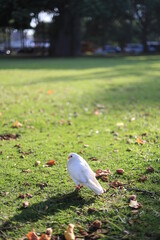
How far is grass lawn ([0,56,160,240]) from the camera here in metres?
2.69

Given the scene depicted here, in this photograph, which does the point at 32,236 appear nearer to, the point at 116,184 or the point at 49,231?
the point at 49,231

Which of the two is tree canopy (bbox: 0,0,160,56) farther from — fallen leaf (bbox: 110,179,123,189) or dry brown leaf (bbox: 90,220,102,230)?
dry brown leaf (bbox: 90,220,102,230)

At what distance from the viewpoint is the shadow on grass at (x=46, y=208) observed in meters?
2.67

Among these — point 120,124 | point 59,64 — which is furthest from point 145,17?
point 120,124

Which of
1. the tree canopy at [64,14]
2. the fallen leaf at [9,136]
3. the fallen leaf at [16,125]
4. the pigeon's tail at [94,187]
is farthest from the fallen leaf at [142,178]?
the tree canopy at [64,14]

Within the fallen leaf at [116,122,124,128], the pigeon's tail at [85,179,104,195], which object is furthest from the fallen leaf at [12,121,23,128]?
the pigeon's tail at [85,179,104,195]

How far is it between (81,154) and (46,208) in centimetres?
139

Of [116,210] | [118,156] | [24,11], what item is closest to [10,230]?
[116,210]

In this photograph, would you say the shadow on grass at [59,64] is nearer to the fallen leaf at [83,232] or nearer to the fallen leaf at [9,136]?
the fallen leaf at [9,136]

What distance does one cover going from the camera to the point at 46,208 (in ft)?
9.47

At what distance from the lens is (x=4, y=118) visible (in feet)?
20.1

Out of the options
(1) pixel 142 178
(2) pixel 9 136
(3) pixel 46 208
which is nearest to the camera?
(3) pixel 46 208

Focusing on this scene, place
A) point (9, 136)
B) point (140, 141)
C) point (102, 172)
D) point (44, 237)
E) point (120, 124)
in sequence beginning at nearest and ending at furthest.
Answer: point (44, 237)
point (102, 172)
point (140, 141)
point (9, 136)
point (120, 124)

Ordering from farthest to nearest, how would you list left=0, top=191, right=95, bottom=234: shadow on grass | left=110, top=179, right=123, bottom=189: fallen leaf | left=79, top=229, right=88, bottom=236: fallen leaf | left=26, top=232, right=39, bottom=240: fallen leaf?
1. left=110, top=179, right=123, bottom=189: fallen leaf
2. left=0, top=191, right=95, bottom=234: shadow on grass
3. left=79, top=229, right=88, bottom=236: fallen leaf
4. left=26, top=232, right=39, bottom=240: fallen leaf
